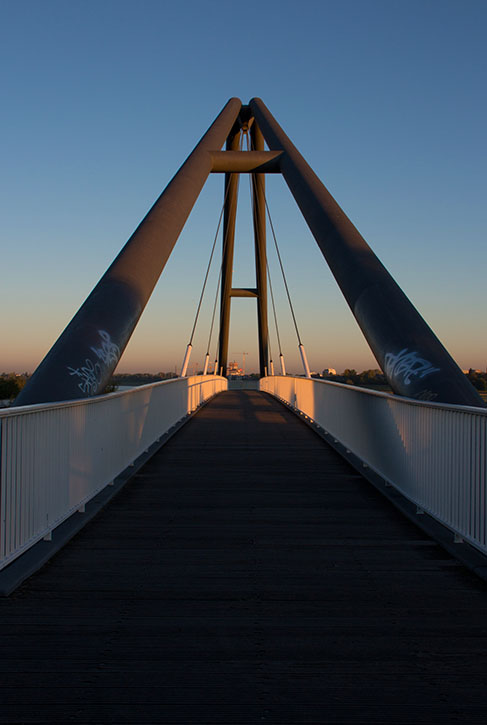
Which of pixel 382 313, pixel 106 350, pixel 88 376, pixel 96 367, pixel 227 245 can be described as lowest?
pixel 88 376

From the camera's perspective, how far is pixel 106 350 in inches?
422

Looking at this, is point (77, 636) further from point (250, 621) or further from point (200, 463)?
point (200, 463)

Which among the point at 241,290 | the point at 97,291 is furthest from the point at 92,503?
the point at 241,290

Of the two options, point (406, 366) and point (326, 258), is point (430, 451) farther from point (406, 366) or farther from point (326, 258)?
point (326, 258)

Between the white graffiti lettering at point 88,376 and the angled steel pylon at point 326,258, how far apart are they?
2cm

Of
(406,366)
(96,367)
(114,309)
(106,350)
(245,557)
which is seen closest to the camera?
(245,557)

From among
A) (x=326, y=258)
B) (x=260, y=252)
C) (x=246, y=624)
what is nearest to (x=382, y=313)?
(x=326, y=258)

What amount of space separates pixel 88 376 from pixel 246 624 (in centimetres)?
661

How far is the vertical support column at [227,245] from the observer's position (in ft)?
109

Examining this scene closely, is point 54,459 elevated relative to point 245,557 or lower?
elevated

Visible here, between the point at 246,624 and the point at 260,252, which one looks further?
the point at 260,252

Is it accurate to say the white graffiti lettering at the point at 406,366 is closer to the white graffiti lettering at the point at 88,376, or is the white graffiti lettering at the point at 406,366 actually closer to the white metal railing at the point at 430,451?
the white metal railing at the point at 430,451

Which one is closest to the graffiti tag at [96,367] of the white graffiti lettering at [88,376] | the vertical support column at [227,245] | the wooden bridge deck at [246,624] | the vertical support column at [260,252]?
the white graffiti lettering at [88,376]

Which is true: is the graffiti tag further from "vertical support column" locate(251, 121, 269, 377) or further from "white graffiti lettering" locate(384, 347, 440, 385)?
"vertical support column" locate(251, 121, 269, 377)
